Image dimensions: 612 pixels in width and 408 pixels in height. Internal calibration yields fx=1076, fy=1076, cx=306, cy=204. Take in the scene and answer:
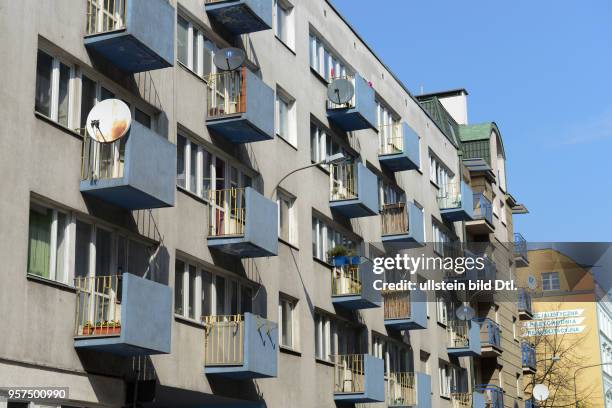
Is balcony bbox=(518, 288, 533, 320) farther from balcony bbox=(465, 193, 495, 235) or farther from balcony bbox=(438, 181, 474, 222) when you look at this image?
balcony bbox=(438, 181, 474, 222)

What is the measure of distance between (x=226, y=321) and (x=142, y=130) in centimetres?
530

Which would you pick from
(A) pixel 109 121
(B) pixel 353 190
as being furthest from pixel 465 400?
(A) pixel 109 121

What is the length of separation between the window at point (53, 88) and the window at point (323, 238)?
11491 mm

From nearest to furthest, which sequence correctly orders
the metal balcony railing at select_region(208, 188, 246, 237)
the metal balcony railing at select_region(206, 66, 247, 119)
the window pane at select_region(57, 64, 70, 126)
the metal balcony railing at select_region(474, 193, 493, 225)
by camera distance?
the window pane at select_region(57, 64, 70, 126) → the metal balcony railing at select_region(208, 188, 246, 237) → the metal balcony railing at select_region(206, 66, 247, 119) → the metal balcony railing at select_region(474, 193, 493, 225)

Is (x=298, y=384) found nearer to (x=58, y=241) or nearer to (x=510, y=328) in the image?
(x=58, y=241)

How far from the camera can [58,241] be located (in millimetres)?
18266

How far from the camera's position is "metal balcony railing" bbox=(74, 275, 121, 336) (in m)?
18.1

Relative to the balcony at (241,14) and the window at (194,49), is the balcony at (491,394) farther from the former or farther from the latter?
the window at (194,49)

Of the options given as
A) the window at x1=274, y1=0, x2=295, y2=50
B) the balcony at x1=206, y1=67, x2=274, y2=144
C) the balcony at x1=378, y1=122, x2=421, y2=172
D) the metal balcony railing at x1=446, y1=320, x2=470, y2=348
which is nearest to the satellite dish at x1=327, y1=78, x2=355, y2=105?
the window at x1=274, y1=0, x2=295, y2=50

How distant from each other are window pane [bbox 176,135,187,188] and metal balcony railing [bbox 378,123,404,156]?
13.9 metres

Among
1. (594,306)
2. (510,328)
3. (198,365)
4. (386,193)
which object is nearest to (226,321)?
(198,365)

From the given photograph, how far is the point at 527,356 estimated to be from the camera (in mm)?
55656

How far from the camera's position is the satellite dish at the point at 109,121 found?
18266 millimetres

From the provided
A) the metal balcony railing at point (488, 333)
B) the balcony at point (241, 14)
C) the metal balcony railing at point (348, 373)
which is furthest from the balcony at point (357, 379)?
the metal balcony railing at point (488, 333)
